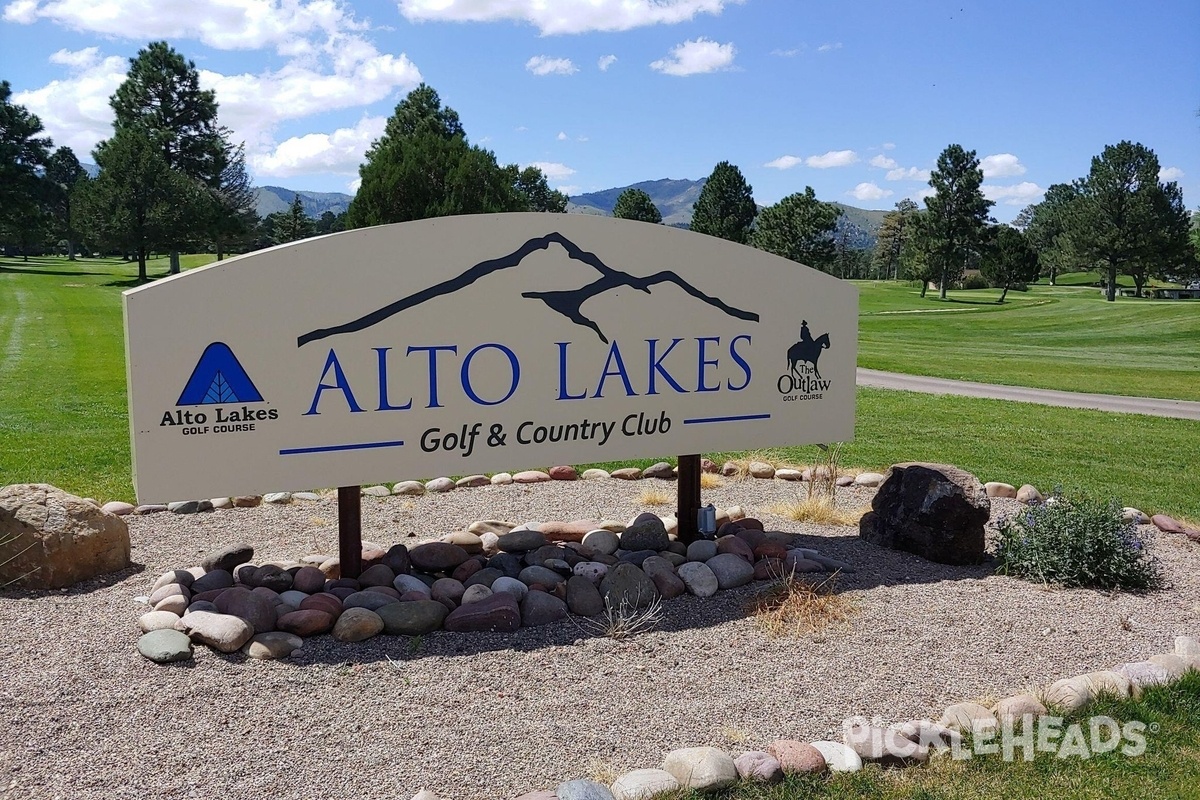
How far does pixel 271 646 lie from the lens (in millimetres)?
4766

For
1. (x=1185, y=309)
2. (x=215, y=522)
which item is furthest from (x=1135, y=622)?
(x=1185, y=309)

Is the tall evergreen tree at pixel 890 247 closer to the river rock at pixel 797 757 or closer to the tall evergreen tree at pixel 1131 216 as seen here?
the tall evergreen tree at pixel 1131 216

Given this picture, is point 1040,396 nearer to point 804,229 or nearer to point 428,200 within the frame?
point 428,200

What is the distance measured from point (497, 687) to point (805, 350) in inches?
153

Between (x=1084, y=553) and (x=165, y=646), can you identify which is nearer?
(x=165, y=646)

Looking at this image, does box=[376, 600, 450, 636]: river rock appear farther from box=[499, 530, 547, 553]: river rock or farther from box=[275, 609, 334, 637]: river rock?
box=[499, 530, 547, 553]: river rock

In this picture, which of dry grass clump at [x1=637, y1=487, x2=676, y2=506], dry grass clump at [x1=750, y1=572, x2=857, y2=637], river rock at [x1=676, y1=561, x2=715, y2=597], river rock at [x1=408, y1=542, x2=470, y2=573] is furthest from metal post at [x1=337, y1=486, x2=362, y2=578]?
dry grass clump at [x1=637, y1=487, x2=676, y2=506]

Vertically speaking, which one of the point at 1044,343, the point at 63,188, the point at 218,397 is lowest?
the point at 1044,343

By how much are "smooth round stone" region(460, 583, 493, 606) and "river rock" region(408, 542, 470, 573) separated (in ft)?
2.03

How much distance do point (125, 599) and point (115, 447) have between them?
17.8ft

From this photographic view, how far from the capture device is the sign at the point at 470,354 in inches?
207

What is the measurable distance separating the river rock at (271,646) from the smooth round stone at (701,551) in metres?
2.73

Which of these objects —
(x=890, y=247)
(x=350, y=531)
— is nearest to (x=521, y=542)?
(x=350, y=531)

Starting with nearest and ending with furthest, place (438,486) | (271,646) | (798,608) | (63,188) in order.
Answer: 1. (271,646)
2. (798,608)
3. (438,486)
4. (63,188)
